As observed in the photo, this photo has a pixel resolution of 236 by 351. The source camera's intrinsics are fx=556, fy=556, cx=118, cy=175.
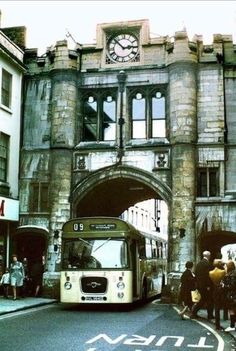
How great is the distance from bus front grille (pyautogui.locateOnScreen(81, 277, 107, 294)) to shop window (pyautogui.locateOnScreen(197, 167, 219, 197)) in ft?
25.8

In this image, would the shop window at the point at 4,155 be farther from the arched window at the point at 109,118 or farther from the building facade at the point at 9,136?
the arched window at the point at 109,118

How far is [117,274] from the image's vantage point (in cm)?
1861

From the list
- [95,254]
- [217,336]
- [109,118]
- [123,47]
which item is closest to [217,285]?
A: [217,336]

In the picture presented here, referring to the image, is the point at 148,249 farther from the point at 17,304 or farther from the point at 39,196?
the point at 17,304

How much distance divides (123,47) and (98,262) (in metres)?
12.2

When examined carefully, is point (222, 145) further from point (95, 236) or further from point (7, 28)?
point (7, 28)

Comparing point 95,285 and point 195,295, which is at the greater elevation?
point 95,285

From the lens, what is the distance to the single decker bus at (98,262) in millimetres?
18594

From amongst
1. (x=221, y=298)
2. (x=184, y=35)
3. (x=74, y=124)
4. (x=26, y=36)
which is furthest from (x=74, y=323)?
(x=26, y=36)

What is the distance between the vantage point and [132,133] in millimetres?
26312

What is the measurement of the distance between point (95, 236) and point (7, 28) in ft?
47.6

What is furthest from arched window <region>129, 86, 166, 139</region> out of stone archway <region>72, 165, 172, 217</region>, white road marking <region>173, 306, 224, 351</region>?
white road marking <region>173, 306, 224, 351</region>

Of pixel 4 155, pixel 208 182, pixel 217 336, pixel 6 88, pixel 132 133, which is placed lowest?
pixel 217 336

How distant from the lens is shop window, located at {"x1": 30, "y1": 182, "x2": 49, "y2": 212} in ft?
85.4
